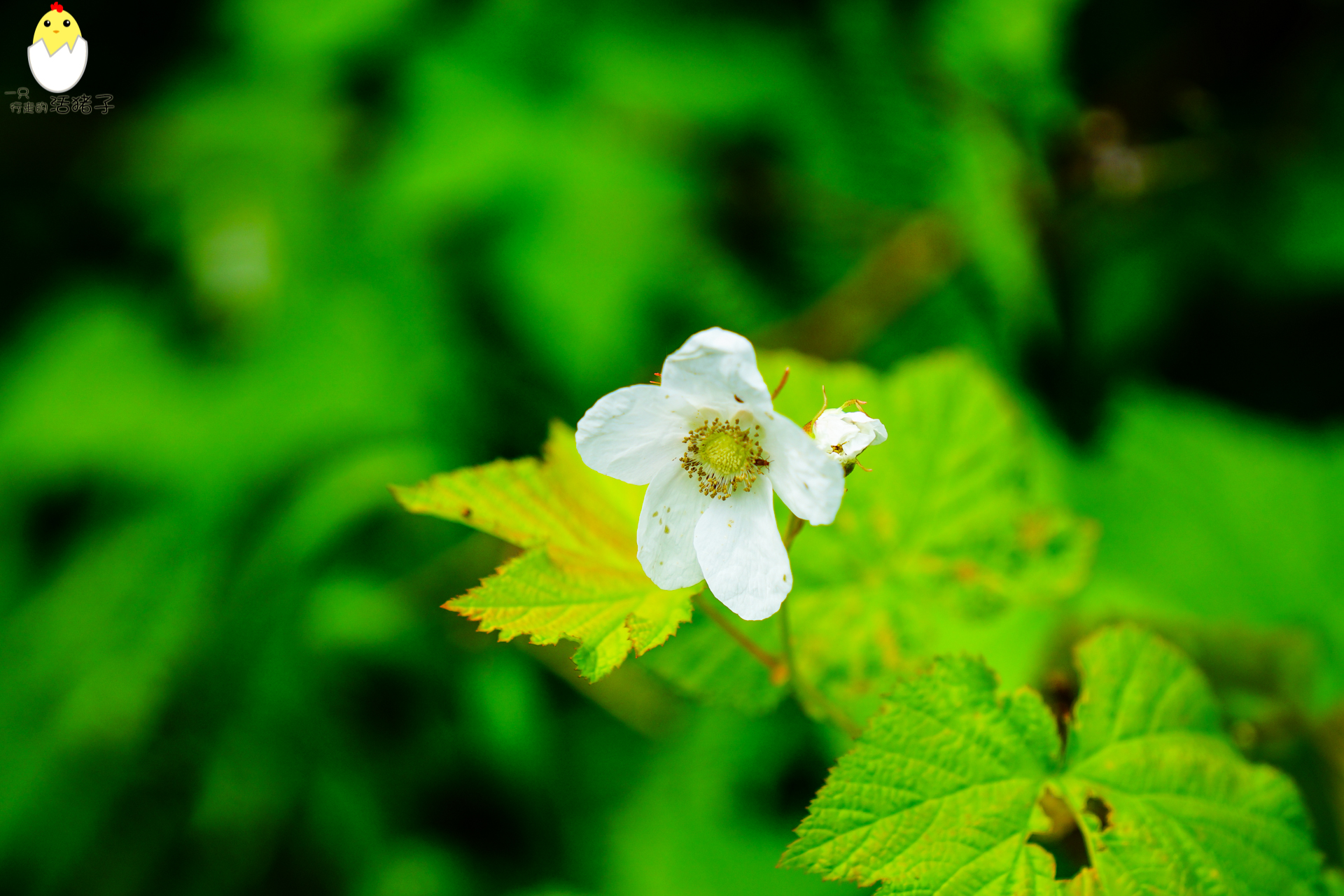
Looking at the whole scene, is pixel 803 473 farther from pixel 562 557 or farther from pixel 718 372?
pixel 562 557

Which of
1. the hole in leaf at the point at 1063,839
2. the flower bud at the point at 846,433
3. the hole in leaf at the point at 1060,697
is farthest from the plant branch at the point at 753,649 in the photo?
the hole in leaf at the point at 1060,697

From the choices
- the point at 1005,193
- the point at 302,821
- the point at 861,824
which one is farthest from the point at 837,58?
the point at 302,821

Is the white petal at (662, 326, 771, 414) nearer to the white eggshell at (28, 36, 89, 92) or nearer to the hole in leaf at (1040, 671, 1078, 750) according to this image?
the hole in leaf at (1040, 671, 1078, 750)

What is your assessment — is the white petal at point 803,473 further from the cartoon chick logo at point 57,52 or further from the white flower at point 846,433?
the cartoon chick logo at point 57,52

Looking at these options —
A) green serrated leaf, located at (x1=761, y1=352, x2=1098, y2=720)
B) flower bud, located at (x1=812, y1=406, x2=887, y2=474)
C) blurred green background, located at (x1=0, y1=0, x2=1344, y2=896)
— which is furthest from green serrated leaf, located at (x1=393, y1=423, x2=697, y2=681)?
blurred green background, located at (x1=0, y1=0, x2=1344, y2=896)

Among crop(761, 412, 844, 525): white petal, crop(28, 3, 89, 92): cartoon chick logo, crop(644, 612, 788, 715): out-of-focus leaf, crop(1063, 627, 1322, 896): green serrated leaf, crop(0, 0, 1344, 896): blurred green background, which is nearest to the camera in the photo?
crop(761, 412, 844, 525): white petal

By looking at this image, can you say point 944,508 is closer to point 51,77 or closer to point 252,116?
Result: point 252,116

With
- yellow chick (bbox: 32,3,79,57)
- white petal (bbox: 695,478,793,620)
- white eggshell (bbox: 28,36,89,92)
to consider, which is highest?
yellow chick (bbox: 32,3,79,57)
